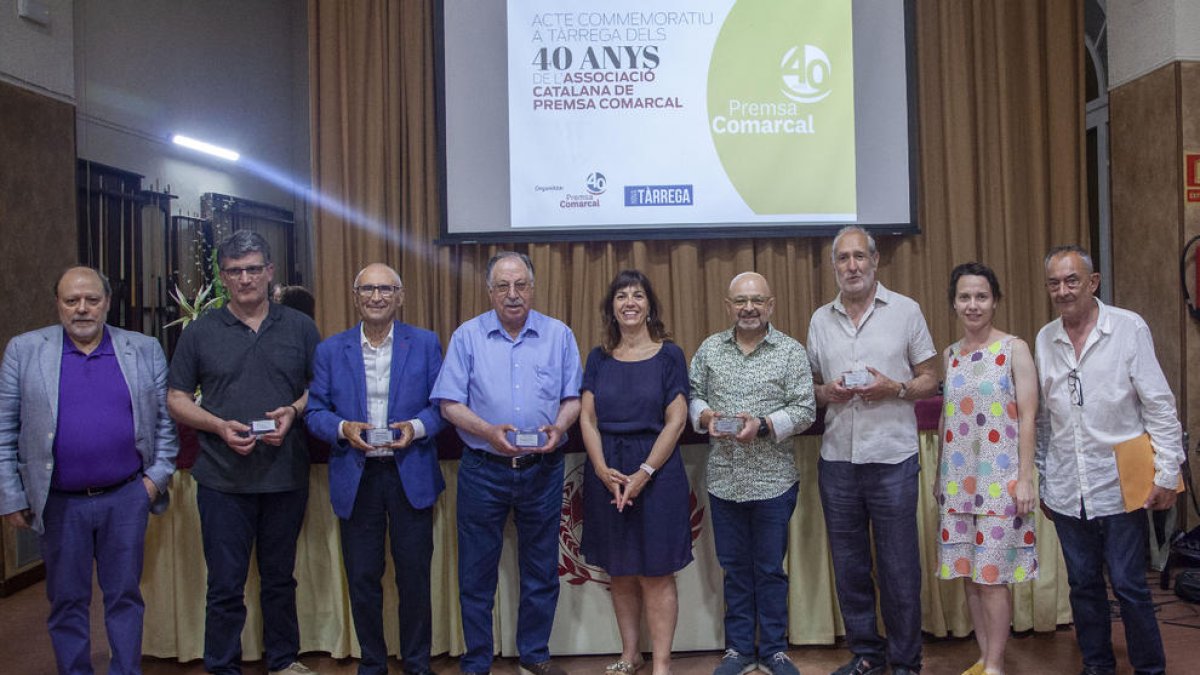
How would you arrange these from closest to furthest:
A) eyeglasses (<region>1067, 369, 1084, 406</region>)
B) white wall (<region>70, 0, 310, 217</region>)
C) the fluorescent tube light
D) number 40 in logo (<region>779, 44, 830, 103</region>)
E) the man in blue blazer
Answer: eyeglasses (<region>1067, 369, 1084, 406</region>) → the man in blue blazer → number 40 in logo (<region>779, 44, 830, 103</region>) → white wall (<region>70, 0, 310, 217</region>) → the fluorescent tube light

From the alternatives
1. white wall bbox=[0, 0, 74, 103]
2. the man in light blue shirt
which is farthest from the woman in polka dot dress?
white wall bbox=[0, 0, 74, 103]

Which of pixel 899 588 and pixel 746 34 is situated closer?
pixel 899 588

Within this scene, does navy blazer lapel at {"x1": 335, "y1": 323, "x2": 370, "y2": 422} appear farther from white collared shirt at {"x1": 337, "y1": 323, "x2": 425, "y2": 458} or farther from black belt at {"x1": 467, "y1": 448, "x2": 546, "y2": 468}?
black belt at {"x1": 467, "y1": 448, "x2": 546, "y2": 468}

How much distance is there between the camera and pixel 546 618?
113 inches

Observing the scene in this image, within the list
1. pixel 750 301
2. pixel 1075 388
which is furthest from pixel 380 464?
pixel 1075 388

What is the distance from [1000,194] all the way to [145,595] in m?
4.43

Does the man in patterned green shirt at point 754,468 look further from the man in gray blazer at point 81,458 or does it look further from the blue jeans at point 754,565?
the man in gray blazer at point 81,458

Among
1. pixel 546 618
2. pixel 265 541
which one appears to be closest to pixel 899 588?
pixel 546 618

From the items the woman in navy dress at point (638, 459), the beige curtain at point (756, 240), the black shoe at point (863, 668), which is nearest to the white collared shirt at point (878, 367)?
the woman in navy dress at point (638, 459)

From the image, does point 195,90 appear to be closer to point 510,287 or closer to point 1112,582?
point 510,287

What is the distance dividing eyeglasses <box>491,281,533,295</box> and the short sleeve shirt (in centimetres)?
73

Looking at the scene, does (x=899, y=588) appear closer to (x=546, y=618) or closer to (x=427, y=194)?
(x=546, y=618)

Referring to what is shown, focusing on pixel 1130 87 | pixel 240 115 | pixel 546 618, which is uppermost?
pixel 240 115

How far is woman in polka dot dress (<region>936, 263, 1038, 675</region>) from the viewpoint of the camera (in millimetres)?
2631
